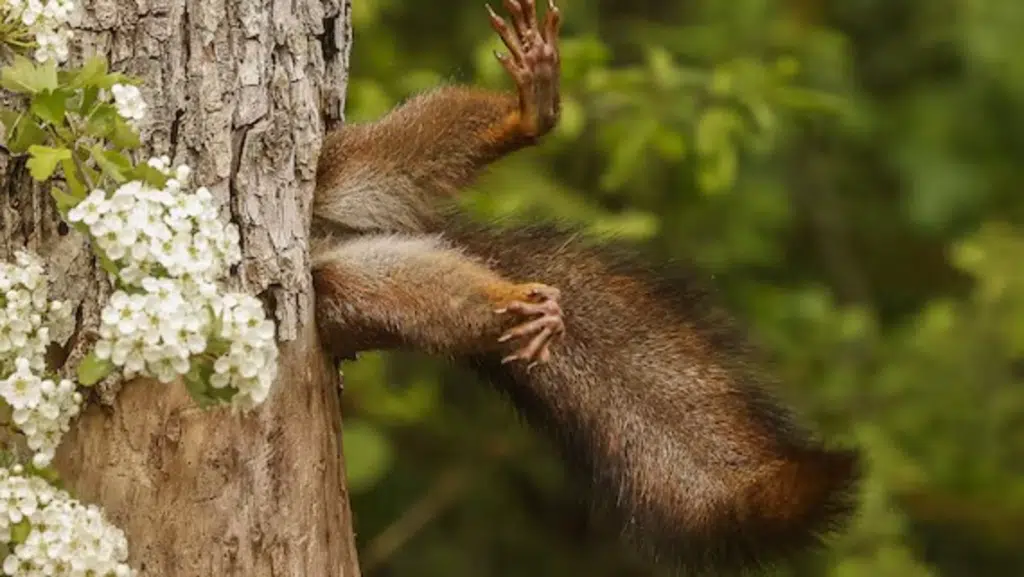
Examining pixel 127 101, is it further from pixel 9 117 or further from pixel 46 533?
pixel 46 533

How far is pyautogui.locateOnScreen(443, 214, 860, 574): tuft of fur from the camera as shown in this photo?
9.95 ft

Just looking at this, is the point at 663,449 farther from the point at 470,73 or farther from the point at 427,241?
the point at 470,73

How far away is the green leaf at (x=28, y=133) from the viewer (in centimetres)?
260

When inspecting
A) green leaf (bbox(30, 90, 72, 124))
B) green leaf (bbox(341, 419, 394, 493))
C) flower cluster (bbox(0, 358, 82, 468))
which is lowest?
flower cluster (bbox(0, 358, 82, 468))

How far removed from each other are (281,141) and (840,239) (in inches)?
157

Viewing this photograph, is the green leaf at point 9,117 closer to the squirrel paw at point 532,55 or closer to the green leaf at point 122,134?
the green leaf at point 122,134

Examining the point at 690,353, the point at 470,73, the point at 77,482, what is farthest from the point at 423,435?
the point at 77,482

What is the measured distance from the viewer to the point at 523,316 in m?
2.96

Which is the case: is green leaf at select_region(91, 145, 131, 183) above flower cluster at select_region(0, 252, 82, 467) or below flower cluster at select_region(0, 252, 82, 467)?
above

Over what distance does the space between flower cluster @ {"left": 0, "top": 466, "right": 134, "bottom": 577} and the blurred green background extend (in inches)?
84.7

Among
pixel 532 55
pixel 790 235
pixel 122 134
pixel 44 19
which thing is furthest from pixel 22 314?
pixel 790 235

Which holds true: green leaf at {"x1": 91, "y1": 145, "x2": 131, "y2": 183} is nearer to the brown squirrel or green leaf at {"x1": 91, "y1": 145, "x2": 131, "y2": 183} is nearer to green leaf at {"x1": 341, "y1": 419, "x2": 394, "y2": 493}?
the brown squirrel

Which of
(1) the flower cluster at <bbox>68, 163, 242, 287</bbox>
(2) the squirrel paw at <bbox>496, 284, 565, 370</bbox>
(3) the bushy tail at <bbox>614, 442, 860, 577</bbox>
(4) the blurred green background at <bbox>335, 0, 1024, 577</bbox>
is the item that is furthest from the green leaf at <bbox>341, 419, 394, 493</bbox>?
(1) the flower cluster at <bbox>68, 163, 242, 287</bbox>

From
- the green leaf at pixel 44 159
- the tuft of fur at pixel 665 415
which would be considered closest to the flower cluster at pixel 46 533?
the green leaf at pixel 44 159
